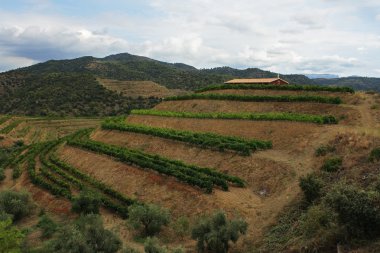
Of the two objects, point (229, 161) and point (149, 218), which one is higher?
point (229, 161)

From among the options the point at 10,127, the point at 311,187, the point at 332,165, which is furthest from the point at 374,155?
the point at 10,127

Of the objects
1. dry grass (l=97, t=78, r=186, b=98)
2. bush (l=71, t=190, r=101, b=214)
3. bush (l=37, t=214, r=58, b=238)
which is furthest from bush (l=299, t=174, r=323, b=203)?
dry grass (l=97, t=78, r=186, b=98)

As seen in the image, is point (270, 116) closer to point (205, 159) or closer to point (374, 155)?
point (205, 159)

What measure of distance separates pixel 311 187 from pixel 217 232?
24.2ft

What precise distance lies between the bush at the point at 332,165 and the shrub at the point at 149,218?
13.1 meters

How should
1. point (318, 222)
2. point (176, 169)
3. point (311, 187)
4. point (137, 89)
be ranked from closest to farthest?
point (318, 222), point (311, 187), point (176, 169), point (137, 89)

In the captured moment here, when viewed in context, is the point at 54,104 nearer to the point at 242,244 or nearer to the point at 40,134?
the point at 40,134

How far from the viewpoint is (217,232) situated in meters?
23.6

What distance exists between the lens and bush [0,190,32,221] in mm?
34094

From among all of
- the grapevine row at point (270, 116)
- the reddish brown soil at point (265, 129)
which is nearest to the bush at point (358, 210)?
the reddish brown soil at point (265, 129)

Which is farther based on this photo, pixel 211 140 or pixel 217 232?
pixel 211 140

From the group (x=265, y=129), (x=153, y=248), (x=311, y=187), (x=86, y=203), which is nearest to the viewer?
(x=153, y=248)

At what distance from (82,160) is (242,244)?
91.0ft

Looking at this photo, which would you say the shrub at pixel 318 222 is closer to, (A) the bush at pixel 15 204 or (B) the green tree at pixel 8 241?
(B) the green tree at pixel 8 241
